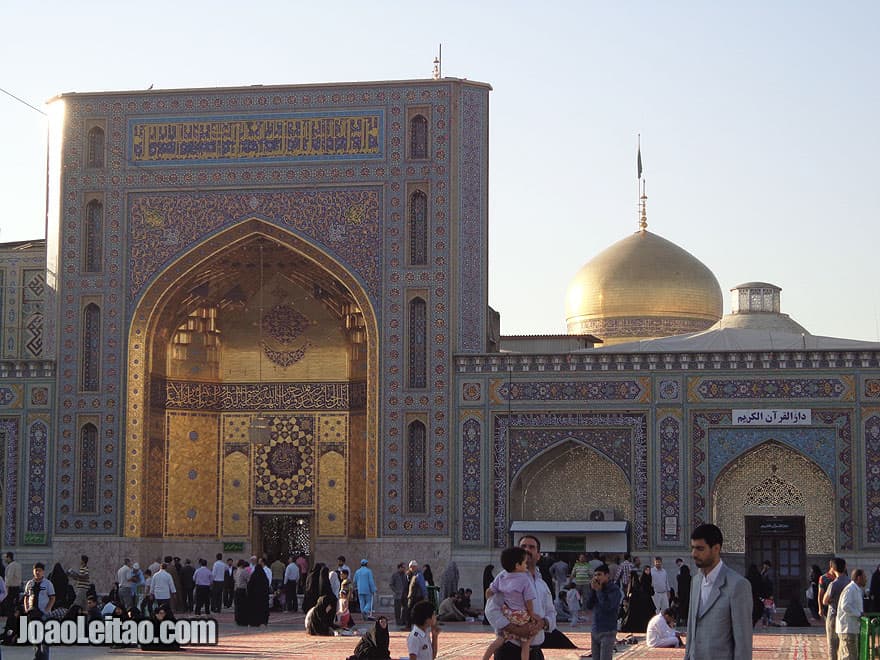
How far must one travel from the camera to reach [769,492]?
840 inches

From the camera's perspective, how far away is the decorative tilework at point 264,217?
2233 cm

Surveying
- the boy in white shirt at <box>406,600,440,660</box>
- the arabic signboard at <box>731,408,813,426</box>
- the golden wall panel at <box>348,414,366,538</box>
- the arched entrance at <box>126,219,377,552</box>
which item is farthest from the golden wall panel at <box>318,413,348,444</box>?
the boy in white shirt at <box>406,600,440,660</box>

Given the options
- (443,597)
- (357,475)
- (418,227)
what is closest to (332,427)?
(357,475)

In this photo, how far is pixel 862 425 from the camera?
2077cm

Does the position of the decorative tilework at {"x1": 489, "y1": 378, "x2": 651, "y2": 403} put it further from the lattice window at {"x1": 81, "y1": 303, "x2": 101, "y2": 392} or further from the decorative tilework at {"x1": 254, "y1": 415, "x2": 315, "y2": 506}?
the lattice window at {"x1": 81, "y1": 303, "x2": 101, "y2": 392}

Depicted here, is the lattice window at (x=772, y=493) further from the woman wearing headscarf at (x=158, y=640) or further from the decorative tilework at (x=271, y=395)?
the woman wearing headscarf at (x=158, y=640)

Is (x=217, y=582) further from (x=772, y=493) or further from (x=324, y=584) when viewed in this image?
(x=772, y=493)

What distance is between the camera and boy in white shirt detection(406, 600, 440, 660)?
27.0 feet

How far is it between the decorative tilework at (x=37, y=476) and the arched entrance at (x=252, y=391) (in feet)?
4.86

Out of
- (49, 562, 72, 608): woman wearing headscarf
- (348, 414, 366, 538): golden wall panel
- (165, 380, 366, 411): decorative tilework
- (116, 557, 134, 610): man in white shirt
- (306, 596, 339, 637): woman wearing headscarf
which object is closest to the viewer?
(306, 596, 339, 637): woman wearing headscarf

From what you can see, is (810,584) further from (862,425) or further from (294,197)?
(294,197)

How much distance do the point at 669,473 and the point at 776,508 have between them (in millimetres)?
1534

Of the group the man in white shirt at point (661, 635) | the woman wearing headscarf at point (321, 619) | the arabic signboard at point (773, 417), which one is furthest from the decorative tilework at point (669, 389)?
the man in white shirt at point (661, 635)

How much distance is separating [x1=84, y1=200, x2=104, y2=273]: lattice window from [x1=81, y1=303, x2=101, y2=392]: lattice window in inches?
23.3
